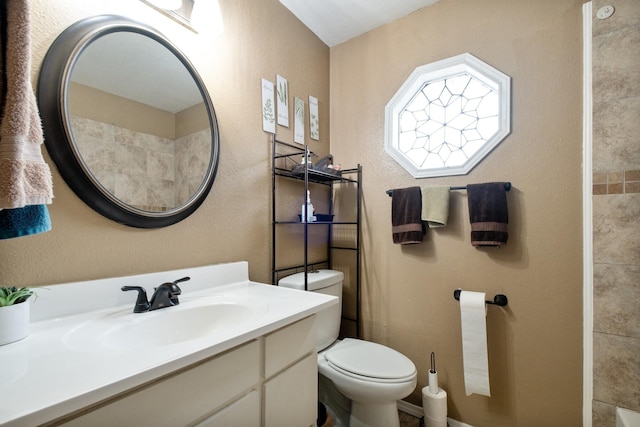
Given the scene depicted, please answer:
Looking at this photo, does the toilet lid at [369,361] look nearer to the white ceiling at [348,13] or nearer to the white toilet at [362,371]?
the white toilet at [362,371]

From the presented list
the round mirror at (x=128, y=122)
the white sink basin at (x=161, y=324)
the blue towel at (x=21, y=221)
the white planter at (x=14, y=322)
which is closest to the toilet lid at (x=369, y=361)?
the white sink basin at (x=161, y=324)

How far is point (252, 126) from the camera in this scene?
1.57 metres

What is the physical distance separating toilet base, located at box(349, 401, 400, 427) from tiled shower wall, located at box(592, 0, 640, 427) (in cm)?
89

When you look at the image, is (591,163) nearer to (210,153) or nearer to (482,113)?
(482,113)

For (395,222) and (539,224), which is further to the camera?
Result: (395,222)

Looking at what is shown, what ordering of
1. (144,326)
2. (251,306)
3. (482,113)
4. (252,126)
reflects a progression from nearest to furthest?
(144,326) < (251,306) < (252,126) < (482,113)

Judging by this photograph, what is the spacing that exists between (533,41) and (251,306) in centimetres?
191

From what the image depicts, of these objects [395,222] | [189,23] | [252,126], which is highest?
[189,23]

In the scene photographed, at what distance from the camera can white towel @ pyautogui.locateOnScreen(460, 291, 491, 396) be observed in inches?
57.9

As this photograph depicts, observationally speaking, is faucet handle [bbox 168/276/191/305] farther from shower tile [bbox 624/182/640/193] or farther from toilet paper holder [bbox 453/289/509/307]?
shower tile [bbox 624/182/640/193]

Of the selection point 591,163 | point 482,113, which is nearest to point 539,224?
point 591,163

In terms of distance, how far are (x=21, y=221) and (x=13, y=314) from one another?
0.77 ft

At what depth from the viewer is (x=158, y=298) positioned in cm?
102

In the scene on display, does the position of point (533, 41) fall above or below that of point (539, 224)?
above
